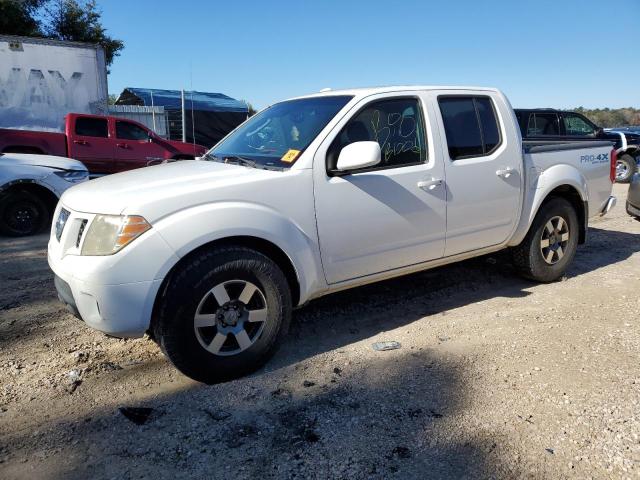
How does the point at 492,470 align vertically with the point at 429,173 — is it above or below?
below

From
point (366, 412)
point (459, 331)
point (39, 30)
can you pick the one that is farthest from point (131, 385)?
point (39, 30)

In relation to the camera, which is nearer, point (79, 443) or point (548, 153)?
point (79, 443)

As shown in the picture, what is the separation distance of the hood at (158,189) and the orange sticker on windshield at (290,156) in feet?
0.56

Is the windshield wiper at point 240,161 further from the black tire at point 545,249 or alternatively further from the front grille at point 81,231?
the black tire at point 545,249

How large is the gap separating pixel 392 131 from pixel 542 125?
9420 mm

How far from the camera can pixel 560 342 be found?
3.61m

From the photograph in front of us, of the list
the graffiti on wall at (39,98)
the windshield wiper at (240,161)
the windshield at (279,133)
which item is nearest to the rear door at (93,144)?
the graffiti on wall at (39,98)

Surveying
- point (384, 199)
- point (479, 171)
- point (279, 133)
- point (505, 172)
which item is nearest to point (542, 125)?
point (505, 172)

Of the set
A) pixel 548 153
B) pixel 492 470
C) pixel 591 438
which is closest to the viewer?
pixel 492 470

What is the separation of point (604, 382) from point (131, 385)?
9.42 feet

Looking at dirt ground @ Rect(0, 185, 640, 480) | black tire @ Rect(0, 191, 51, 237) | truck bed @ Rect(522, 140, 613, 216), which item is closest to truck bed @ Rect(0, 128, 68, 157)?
black tire @ Rect(0, 191, 51, 237)

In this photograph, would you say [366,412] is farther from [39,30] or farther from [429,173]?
[39,30]

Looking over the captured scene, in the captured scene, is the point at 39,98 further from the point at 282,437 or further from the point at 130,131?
the point at 282,437

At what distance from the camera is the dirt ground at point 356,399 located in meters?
2.38
